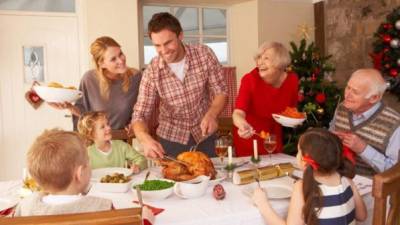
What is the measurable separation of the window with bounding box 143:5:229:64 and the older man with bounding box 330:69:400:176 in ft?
9.89

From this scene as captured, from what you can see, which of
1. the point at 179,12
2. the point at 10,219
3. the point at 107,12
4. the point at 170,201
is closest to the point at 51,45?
the point at 107,12

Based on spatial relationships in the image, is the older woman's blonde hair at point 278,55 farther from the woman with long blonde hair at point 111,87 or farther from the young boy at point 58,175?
the young boy at point 58,175

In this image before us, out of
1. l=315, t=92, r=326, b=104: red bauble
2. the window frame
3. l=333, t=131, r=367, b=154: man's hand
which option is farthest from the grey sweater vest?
the window frame

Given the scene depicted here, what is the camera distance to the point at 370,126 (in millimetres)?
2137

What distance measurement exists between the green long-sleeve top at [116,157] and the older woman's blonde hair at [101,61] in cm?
44

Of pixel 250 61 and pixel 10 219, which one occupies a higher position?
pixel 250 61

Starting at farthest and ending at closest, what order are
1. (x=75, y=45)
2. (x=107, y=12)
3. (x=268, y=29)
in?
(x=268, y=29) < (x=75, y=45) < (x=107, y=12)

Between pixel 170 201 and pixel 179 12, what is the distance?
3.75 meters

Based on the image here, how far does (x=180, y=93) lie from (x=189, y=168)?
70 centimetres

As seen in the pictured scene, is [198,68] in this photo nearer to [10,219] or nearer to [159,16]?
[159,16]

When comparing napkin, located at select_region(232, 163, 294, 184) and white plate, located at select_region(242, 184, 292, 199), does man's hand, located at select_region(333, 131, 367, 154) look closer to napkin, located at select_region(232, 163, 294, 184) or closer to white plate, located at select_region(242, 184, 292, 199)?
napkin, located at select_region(232, 163, 294, 184)

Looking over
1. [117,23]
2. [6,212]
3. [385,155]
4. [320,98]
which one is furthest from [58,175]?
[320,98]

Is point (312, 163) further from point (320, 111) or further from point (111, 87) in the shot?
point (320, 111)

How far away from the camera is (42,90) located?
7.48 ft
